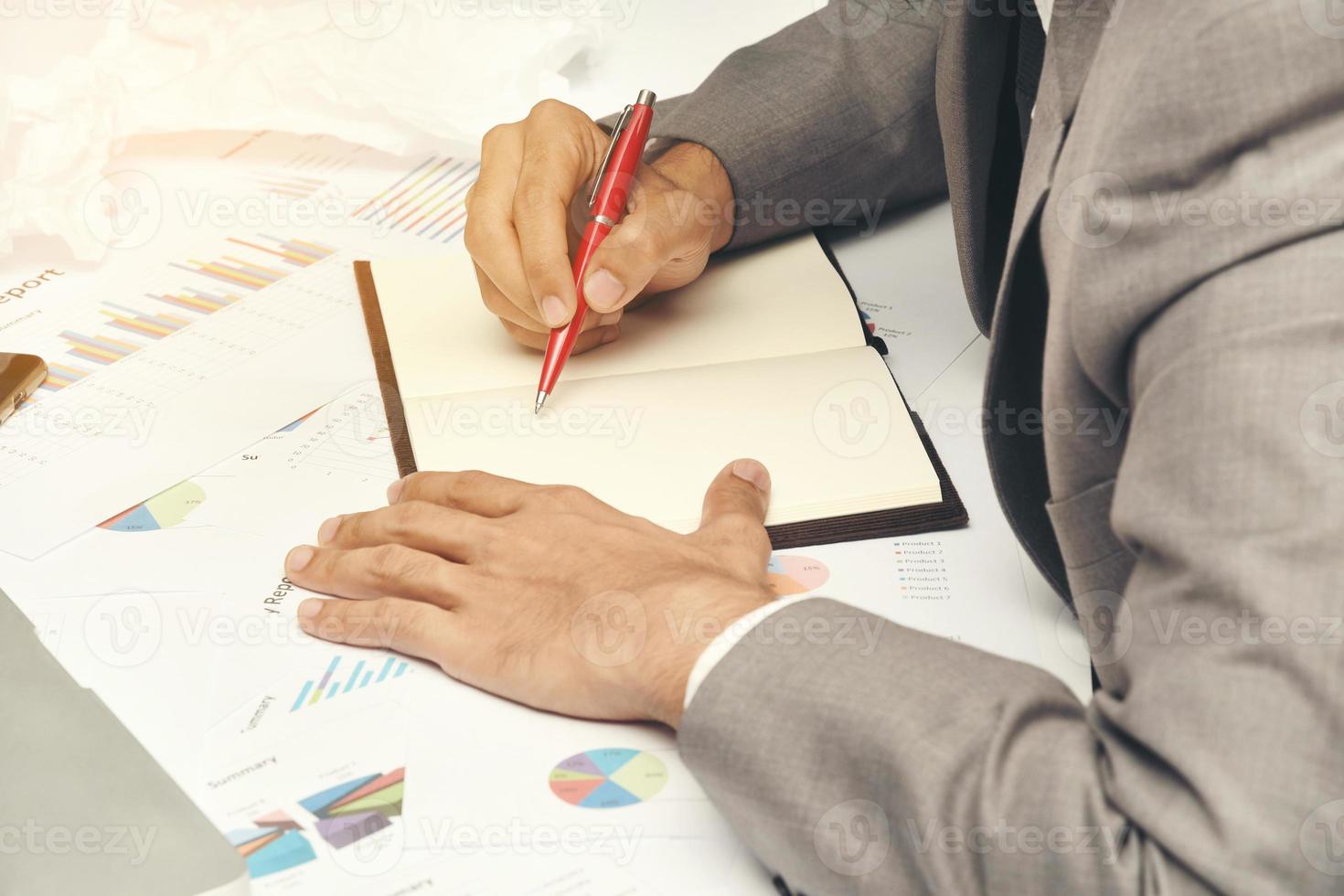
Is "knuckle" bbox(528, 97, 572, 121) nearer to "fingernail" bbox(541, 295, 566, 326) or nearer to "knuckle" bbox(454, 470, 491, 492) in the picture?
"fingernail" bbox(541, 295, 566, 326)

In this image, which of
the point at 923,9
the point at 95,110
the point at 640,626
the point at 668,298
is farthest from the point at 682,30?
the point at 640,626

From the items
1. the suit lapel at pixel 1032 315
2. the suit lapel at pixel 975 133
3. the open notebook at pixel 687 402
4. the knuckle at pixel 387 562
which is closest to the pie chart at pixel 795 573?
the open notebook at pixel 687 402

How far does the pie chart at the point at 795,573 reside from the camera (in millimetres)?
817

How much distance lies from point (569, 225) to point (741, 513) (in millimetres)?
404

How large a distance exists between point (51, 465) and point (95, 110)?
519 mm

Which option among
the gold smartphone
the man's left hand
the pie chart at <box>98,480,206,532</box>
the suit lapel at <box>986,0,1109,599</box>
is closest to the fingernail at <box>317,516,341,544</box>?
the man's left hand

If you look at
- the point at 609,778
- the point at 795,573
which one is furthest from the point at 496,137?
the point at 609,778

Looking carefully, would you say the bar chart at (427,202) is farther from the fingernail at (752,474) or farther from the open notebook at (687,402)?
the fingernail at (752,474)

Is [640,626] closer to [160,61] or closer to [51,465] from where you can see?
[51,465]

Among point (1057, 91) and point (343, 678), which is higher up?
point (1057, 91)

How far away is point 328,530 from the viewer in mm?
864

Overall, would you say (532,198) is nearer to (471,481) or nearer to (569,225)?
(569,225)

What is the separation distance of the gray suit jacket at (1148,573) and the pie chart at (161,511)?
460 millimetres

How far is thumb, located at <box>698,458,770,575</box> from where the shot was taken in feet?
2.64
